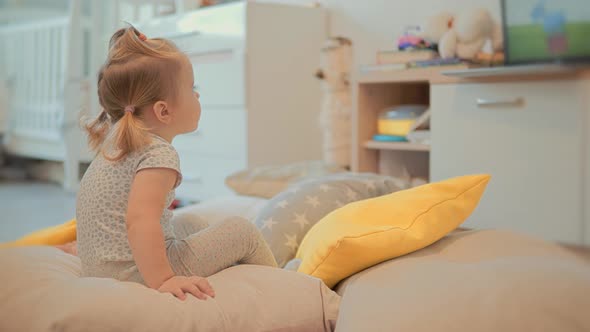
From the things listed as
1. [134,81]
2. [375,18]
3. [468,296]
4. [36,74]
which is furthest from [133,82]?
[36,74]

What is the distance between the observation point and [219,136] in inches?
104

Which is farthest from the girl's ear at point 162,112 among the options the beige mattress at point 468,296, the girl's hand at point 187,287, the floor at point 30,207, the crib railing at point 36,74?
the crib railing at point 36,74

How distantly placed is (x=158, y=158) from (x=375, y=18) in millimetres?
1752

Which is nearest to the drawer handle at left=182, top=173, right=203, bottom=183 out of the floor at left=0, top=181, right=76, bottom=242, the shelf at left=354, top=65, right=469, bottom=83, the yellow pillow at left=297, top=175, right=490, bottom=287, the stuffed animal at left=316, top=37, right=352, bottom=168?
the floor at left=0, top=181, right=76, bottom=242

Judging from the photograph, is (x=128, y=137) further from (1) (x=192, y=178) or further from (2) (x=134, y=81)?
(1) (x=192, y=178)

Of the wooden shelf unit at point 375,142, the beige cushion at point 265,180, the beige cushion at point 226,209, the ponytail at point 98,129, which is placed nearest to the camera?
the ponytail at point 98,129

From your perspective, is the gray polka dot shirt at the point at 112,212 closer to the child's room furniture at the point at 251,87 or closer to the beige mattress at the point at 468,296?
the beige mattress at the point at 468,296

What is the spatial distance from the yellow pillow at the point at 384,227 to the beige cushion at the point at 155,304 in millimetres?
65

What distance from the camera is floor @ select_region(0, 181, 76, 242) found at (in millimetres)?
2672

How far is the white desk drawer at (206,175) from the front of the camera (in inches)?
103

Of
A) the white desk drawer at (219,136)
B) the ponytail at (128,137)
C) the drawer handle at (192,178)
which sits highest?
the ponytail at (128,137)

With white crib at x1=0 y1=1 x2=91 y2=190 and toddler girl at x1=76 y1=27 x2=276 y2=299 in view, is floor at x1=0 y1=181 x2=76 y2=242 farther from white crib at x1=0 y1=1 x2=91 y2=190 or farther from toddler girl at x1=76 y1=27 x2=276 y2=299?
toddler girl at x1=76 y1=27 x2=276 y2=299

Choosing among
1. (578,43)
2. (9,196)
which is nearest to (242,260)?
(578,43)

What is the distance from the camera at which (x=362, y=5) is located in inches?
102
